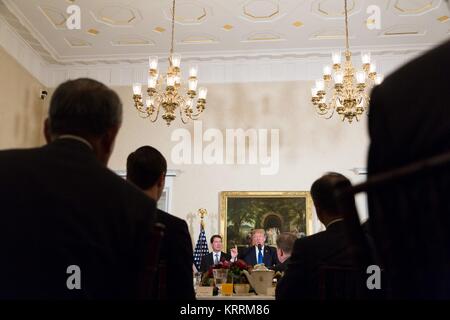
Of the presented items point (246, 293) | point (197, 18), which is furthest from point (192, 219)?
point (246, 293)

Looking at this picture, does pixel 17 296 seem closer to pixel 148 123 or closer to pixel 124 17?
pixel 124 17

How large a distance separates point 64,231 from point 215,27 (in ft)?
30.7

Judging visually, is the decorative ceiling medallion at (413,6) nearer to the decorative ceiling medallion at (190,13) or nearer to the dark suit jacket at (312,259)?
the decorative ceiling medallion at (190,13)

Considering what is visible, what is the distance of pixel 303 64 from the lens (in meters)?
11.4

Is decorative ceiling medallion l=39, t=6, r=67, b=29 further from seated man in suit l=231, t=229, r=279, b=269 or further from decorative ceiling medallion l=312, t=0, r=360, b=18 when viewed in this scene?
seated man in suit l=231, t=229, r=279, b=269

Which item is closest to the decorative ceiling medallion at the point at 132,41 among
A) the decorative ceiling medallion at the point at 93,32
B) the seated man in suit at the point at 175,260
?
the decorative ceiling medallion at the point at 93,32

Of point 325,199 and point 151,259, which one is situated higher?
point 325,199

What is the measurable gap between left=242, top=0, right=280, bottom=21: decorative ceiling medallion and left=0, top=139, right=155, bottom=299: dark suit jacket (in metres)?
8.49

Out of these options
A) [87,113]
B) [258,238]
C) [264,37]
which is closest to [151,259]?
[87,113]

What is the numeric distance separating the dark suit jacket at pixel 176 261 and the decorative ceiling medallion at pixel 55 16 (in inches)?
327

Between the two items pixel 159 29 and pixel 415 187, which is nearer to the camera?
pixel 415 187

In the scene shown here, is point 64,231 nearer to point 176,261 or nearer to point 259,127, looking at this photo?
point 176,261

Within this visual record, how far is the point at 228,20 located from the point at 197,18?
2.22ft

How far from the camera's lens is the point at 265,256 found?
392 inches
